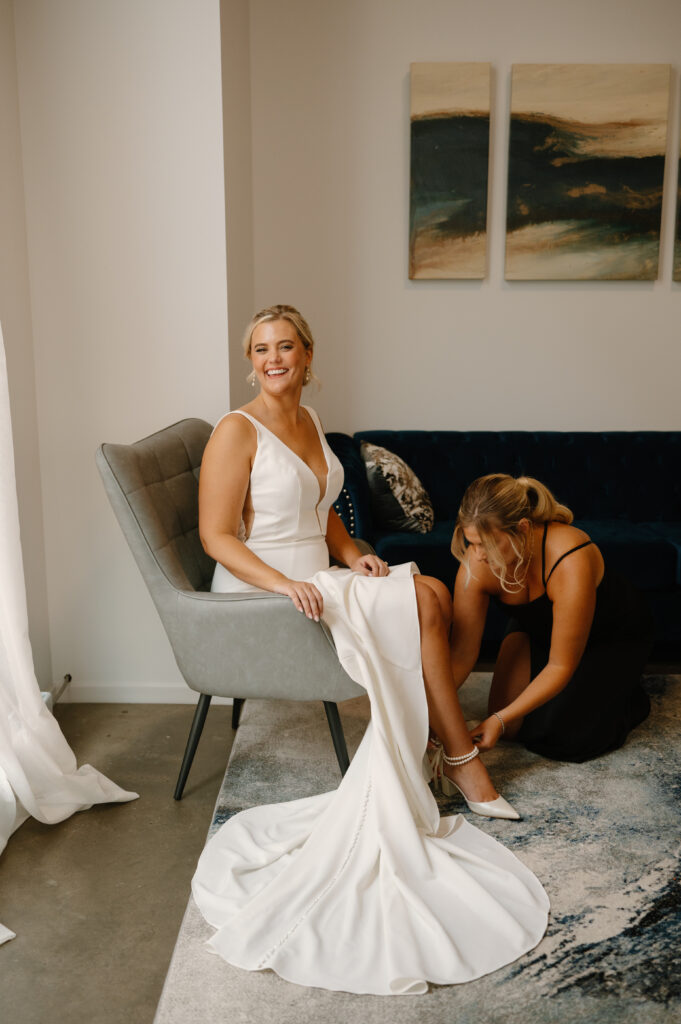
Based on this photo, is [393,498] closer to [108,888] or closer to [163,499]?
[163,499]

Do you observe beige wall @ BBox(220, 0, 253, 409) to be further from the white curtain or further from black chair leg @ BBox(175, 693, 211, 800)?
black chair leg @ BBox(175, 693, 211, 800)

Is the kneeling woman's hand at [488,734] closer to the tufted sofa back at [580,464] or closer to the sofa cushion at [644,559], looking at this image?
the sofa cushion at [644,559]

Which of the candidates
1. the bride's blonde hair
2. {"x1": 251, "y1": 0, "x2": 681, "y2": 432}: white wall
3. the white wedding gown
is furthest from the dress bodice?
{"x1": 251, "y1": 0, "x2": 681, "y2": 432}: white wall

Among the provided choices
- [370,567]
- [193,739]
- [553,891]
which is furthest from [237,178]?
[553,891]

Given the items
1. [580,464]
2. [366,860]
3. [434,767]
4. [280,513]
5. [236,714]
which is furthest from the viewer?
[580,464]

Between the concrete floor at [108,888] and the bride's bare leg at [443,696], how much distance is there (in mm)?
671

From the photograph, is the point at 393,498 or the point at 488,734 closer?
the point at 488,734

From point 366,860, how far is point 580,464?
89.5 inches

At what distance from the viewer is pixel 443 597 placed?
2209mm

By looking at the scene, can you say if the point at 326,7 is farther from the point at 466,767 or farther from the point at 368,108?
the point at 466,767

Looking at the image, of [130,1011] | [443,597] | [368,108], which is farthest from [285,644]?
[368,108]

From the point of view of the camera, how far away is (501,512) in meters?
2.13

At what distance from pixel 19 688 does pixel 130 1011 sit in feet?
2.90

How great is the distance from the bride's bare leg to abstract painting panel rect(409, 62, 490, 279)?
2027 mm
